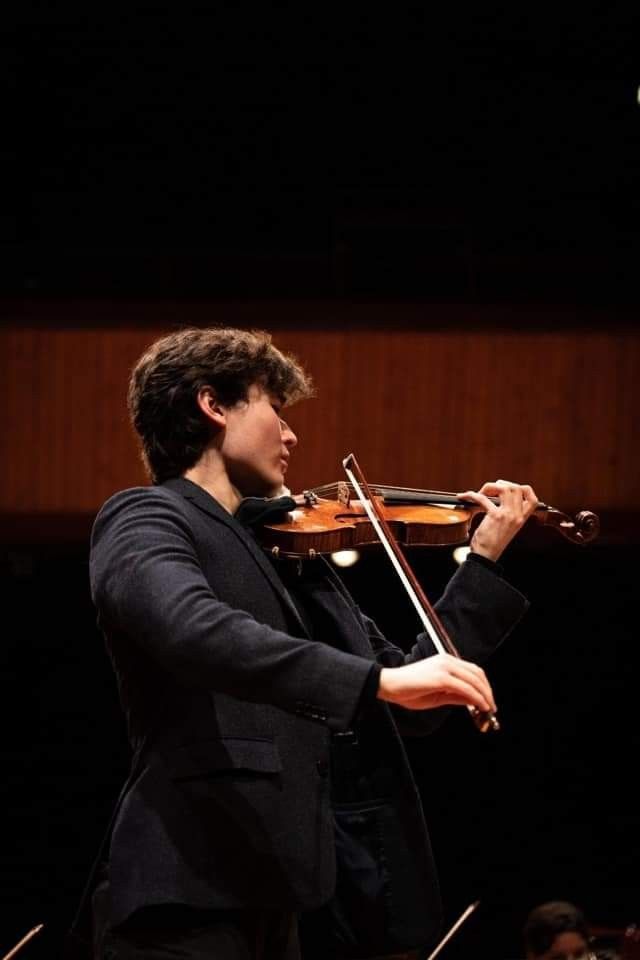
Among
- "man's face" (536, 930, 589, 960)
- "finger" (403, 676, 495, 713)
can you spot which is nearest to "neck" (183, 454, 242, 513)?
"finger" (403, 676, 495, 713)

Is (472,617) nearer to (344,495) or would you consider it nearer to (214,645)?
(344,495)

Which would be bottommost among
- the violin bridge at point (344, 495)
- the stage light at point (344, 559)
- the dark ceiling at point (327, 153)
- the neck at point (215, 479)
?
the stage light at point (344, 559)

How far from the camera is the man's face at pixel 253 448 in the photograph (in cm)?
182

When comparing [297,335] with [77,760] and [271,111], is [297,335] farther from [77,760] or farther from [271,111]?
[77,760]

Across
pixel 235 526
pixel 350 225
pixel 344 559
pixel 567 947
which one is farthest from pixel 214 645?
pixel 350 225

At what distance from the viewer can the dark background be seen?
4.85m

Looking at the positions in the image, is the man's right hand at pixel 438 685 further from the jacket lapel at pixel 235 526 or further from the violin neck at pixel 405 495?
the violin neck at pixel 405 495

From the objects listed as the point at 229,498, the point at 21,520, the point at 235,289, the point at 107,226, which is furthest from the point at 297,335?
the point at 229,498

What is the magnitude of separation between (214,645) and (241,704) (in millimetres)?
228

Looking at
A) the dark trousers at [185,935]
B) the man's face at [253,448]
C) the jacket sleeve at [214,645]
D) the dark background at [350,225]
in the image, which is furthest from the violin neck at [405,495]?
the dark background at [350,225]

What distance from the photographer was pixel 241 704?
164 centimetres

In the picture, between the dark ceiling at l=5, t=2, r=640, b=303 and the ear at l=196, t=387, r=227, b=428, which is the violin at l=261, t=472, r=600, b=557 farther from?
the dark ceiling at l=5, t=2, r=640, b=303

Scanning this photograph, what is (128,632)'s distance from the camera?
60.5 inches

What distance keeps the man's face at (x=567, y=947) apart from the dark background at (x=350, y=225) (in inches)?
68.3
